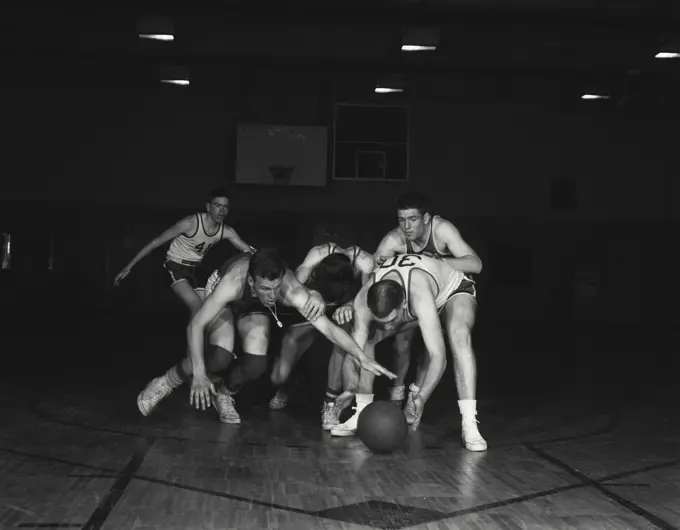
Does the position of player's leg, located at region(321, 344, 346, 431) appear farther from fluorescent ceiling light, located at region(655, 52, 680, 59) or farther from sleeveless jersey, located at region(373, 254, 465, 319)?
fluorescent ceiling light, located at region(655, 52, 680, 59)

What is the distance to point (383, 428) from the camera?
4.85m

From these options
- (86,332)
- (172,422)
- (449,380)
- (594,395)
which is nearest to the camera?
(172,422)

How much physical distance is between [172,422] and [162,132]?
12.2 m

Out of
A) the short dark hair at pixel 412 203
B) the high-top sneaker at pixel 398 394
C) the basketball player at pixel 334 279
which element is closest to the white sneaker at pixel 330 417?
the basketball player at pixel 334 279

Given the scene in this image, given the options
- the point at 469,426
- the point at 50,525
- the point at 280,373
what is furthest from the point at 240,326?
the point at 50,525

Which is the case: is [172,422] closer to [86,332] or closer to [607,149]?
[86,332]

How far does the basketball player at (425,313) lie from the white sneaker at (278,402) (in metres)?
1.23

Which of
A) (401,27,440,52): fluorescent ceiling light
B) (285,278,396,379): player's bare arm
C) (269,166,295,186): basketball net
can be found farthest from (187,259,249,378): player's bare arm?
(269,166,295,186): basketball net

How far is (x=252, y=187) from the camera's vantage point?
1752 cm

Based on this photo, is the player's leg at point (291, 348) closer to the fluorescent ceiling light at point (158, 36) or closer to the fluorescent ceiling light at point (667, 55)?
the fluorescent ceiling light at point (158, 36)

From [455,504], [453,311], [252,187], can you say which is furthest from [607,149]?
[455,504]

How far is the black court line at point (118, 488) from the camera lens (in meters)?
3.60

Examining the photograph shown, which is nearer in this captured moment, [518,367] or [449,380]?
[449,380]

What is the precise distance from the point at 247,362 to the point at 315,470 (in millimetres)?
1548
